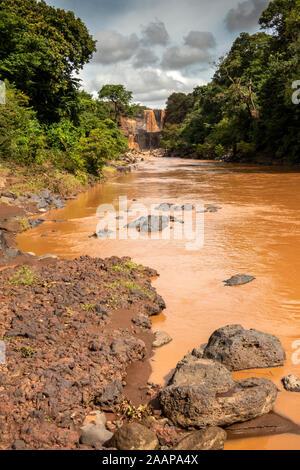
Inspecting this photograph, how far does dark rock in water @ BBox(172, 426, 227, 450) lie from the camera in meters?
2.79

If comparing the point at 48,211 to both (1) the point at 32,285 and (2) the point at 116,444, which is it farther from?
(2) the point at 116,444

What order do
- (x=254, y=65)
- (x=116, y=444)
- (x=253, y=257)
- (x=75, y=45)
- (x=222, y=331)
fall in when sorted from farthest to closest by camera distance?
(x=254, y=65)
(x=75, y=45)
(x=253, y=257)
(x=222, y=331)
(x=116, y=444)

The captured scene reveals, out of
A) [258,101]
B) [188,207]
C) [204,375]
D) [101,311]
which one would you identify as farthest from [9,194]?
[258,101]

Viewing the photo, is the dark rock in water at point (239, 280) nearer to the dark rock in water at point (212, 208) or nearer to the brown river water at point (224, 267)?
the brown river water at point (224, 267)

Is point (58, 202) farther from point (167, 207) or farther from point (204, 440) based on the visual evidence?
point (204, 440)

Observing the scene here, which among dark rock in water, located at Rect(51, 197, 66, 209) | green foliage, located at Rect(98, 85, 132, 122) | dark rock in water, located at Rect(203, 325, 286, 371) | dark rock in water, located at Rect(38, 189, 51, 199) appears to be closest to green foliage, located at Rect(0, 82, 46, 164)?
dark rock in water, located at Rect(38, 189, 51, 199)

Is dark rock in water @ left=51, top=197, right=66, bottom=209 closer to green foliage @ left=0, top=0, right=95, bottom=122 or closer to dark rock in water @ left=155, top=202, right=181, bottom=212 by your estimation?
dark rock in water @ left=155, top=202, right=181, bottom=212

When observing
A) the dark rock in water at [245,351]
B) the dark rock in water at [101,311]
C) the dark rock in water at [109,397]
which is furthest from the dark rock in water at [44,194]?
the dark rock in water at [109,397]

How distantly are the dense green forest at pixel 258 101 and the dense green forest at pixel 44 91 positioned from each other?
15.6 meters

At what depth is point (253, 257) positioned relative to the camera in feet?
26.8

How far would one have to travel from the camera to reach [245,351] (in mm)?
4207

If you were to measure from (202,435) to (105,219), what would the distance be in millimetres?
10468

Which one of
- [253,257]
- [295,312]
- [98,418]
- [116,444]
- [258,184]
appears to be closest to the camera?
[116,444]

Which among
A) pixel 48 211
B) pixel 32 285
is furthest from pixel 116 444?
pixel 48 211
